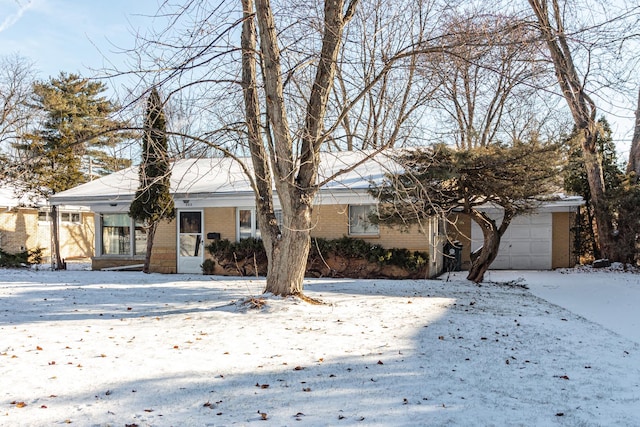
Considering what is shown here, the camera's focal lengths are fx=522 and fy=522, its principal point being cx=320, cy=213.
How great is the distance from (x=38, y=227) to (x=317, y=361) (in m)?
24.4

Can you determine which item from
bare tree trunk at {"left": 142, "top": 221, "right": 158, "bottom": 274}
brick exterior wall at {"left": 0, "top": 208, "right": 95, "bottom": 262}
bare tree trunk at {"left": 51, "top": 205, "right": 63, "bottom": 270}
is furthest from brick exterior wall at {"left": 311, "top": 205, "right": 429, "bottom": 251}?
brick exterior wall at {"left": 0, "top": 208, "right": 95, "bottom": 262}

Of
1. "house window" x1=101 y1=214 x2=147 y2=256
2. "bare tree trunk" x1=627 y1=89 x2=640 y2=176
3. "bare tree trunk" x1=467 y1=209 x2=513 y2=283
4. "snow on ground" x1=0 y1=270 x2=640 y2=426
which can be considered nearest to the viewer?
"snow on ground" x1=0 y1=270 x2=640 y2=426

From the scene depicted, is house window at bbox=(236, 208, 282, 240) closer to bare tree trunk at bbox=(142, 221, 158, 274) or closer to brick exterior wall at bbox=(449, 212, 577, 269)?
bare tree trunk at bbox=(142, 221, 158, 274)

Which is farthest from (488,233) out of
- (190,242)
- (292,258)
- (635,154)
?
(190,242)

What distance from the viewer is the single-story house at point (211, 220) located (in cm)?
1588

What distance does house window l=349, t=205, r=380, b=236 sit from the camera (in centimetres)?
1612

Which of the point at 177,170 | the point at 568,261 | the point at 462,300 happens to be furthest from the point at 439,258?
the point at 177,170

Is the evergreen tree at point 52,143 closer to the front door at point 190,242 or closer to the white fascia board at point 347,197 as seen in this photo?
the front door at point 190,242

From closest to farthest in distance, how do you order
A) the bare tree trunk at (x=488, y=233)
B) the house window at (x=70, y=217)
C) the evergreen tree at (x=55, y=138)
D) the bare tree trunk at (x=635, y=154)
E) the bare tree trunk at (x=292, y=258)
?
the bare tree trunk at (x=292, y=258)
the bare tree trunk at (x=488, y=233)
the bare tree trunk at (x=635, y=154)
the evergreen tree at (x=55, y=138)
the house window at (x=70, y=217)

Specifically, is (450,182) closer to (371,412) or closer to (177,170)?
(371,412)

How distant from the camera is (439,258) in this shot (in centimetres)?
1803

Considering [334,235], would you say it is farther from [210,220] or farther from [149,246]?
[149,246]

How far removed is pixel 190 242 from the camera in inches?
706

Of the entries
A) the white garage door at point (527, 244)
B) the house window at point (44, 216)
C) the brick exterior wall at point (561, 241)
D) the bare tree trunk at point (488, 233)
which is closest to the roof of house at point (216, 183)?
the bare tree trunk at point (488, 233)
